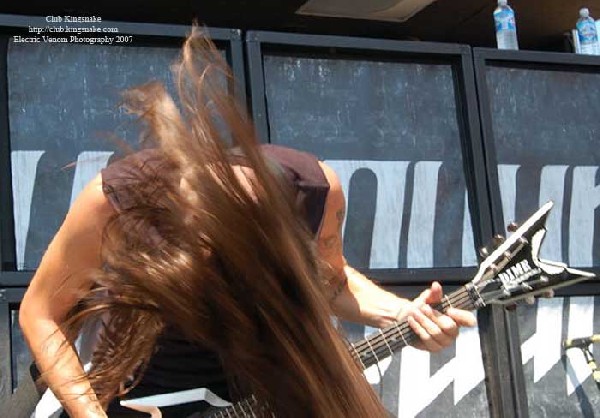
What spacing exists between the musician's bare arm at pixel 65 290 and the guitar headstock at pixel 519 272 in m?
0.86

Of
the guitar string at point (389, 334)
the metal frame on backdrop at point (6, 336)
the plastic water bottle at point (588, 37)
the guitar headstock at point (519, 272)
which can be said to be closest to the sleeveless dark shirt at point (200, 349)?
the guitar string at point (389, 334)

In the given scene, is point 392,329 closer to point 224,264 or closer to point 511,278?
point 511,278

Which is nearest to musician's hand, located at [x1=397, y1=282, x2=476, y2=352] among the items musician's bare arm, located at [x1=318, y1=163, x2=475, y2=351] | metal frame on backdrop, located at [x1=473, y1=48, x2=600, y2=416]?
musician's bare arm, located at [x1=318, y1=163, x2=475, y2=351]

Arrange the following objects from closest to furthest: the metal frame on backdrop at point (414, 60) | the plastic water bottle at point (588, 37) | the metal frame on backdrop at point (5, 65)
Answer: the metal frame on backdrop at point (5, 65)
the metal frame on backdrop at point (414, 60)
the plastic water bottle at point (588, 37)

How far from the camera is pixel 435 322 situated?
1.60 meters

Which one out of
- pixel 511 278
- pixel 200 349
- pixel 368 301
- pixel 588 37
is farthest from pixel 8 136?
pixel 588 37

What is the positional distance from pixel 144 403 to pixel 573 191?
2214mm

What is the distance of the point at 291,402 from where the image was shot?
2.91 ft

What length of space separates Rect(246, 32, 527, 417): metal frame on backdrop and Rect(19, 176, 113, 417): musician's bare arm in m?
1.33

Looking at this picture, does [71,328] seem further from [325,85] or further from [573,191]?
[573,191]

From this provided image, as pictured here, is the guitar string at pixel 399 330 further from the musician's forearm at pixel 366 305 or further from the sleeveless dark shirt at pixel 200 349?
the sleeveless dark shirt at pixel 200 349

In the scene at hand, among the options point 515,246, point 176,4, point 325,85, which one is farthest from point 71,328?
point 176,4

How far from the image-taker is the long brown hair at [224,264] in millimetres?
841

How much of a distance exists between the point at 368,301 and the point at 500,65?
1.64 metres
